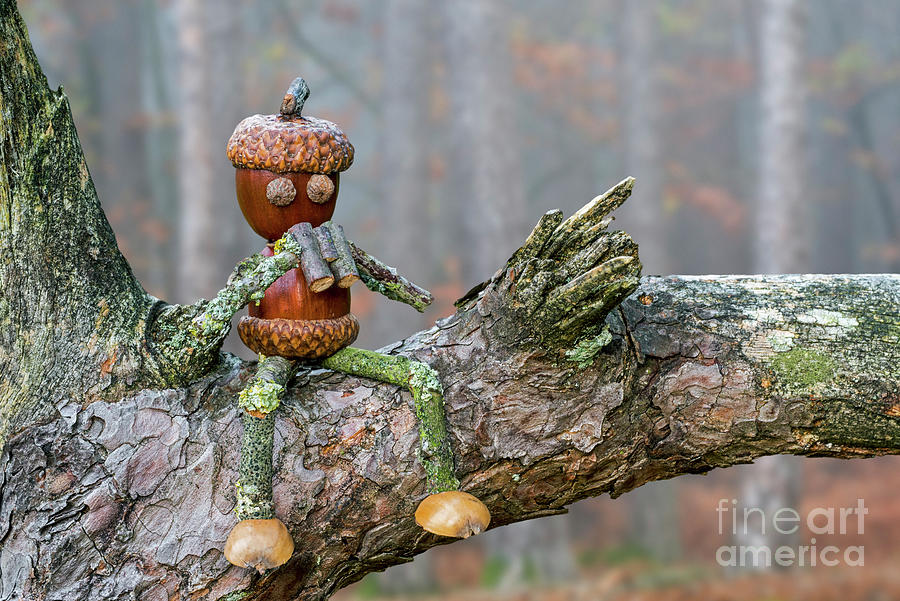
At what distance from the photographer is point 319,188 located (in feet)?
4.95

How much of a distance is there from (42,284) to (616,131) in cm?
1330

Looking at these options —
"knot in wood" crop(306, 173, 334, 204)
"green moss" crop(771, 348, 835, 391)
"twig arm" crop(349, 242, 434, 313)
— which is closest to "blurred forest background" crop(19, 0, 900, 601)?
"twig arm" crop(349, 242, 434, 313)

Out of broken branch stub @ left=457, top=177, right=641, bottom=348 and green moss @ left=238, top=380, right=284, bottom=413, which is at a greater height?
broken branch stub @ left=457, top=177, right=641, bottom=348

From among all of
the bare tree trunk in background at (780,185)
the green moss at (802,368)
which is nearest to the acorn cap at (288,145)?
the green moss at (802,368)

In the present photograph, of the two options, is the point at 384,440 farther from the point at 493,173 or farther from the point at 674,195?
the point at 674,195

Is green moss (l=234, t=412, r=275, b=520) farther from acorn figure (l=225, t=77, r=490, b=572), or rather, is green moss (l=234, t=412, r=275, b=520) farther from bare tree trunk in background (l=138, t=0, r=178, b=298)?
bare tree trunk in background (l=138, t=0, r=178, b=298)

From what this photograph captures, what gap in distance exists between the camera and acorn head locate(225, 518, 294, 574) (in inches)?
51.3

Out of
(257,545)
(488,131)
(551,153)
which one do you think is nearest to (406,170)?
(488,131)

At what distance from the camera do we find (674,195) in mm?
13289

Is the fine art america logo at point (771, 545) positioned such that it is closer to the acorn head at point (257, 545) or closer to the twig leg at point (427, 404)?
the twig leg at point (427, 404)

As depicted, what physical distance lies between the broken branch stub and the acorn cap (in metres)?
0.41

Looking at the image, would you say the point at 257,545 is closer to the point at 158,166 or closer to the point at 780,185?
the point at 780,185

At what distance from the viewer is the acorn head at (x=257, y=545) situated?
4.27 feet

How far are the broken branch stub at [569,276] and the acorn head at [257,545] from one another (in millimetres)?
530
